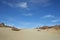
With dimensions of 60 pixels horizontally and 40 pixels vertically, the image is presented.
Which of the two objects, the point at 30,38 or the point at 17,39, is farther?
the point at 30,38

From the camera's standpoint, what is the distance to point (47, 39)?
16.2 feet

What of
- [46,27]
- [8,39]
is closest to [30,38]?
[8,39]

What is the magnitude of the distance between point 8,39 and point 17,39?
1.17 ft

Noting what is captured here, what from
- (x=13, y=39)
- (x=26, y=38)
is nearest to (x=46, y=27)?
(x=26, y=38)

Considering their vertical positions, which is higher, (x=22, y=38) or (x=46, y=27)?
(x=46, y=27)

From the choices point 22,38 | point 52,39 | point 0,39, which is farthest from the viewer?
point 52,39

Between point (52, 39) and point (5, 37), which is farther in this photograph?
point (52, 39)

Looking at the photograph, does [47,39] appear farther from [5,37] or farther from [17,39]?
[5,37]

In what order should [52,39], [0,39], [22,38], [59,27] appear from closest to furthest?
1. [0,39]
2. [22,38]
3. [52,39]
4. [59,27]

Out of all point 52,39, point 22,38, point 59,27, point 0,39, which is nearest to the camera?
point 0,39

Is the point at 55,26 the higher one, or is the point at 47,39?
the point at 55,26

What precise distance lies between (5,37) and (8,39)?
0.69 feet

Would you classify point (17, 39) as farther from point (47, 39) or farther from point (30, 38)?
point (47, 39)

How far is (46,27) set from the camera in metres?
7.95
